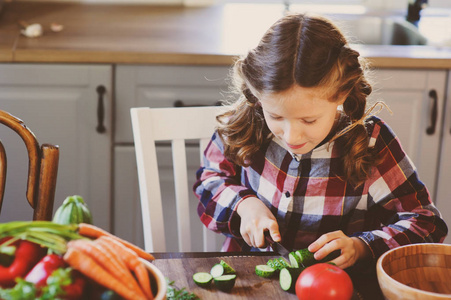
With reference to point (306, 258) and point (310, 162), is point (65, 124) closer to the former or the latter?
point (310, 162)

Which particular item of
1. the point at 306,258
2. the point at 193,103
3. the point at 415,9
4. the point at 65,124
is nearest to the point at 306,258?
the point at 306,258

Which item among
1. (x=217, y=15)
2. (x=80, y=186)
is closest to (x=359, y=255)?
(x=80, y=186)

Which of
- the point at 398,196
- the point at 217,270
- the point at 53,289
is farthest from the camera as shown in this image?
the point at 398,196

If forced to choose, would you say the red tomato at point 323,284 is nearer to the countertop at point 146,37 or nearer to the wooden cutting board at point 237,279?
the wooden cutting board at point 237,279

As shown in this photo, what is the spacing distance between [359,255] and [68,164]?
1.11m

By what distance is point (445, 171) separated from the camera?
200 centimetres

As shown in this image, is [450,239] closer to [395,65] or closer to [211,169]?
[395,65]

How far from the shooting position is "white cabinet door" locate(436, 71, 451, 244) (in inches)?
76.9

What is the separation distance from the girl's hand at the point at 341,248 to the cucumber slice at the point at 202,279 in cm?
18

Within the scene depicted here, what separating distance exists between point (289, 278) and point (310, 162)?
0.39 meters

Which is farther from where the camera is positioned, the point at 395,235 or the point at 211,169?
the point at 211,169

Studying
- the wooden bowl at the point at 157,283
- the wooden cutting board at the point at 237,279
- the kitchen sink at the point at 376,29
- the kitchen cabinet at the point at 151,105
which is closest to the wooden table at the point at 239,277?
the wooden cutting board at the point at 237,279

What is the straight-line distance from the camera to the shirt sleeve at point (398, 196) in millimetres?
1164

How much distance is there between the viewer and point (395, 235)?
3.70 ft
